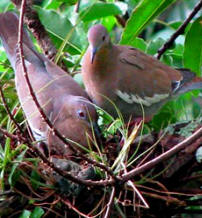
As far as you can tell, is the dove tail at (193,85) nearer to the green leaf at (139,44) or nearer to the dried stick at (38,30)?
the green leaf at (139,44)

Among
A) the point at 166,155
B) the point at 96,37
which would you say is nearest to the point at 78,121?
the point at 96,37

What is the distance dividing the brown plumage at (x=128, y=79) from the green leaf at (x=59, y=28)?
66mm

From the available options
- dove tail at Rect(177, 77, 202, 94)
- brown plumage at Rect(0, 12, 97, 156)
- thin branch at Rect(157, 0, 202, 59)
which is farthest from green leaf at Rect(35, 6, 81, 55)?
dove tail at Rect(177, 77, 202, 94)

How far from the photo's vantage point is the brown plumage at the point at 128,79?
259cm

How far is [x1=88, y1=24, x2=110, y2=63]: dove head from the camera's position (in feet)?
8.19

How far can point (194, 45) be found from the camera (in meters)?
2.39

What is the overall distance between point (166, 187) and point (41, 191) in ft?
1.31

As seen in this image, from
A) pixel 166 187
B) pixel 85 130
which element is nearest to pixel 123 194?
pixel 166 187

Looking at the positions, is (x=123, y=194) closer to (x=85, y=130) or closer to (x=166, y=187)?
(x=166, y=187)

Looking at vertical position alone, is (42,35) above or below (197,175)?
above

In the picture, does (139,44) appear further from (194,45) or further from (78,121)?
(78,121)

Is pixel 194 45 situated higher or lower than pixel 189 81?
higher

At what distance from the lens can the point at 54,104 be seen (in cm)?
243

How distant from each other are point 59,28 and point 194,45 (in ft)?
1.79
